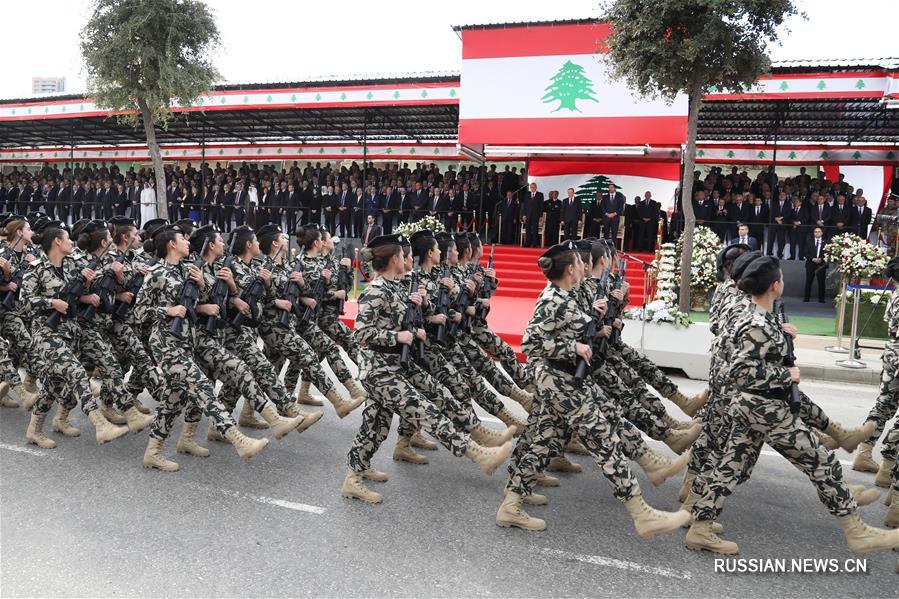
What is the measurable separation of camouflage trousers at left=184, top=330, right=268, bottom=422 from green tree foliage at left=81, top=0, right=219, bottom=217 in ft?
43.5

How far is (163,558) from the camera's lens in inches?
161

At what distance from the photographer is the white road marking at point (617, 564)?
3.99 meters

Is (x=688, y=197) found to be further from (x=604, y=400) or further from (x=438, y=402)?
(x=604, y=400)

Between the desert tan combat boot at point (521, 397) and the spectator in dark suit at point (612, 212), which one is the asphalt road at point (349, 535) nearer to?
the desert tan combat boot at point (521, 397)

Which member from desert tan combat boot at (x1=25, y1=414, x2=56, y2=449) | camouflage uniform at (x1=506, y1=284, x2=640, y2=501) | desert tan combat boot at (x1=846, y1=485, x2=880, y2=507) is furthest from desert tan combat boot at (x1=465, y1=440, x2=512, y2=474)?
desert tan combat boot at (x1=25, y1=414, x2=56, y2=449)

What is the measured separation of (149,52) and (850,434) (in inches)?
666

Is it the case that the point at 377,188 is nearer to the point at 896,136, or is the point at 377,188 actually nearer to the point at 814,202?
the point at 814,202

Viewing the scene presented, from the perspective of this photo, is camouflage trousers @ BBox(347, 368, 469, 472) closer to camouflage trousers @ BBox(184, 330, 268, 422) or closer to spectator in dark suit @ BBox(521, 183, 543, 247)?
camouflage trousers @ BBox(184, 330, 268, 422)

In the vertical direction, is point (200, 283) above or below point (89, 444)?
above

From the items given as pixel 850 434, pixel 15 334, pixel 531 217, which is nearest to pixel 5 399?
pixel 15 334

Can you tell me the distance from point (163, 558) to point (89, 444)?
2564 millimetres

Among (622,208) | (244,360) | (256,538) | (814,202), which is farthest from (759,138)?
(256,538)

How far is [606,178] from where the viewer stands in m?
18.5

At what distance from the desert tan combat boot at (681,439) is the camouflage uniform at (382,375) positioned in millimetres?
1852
